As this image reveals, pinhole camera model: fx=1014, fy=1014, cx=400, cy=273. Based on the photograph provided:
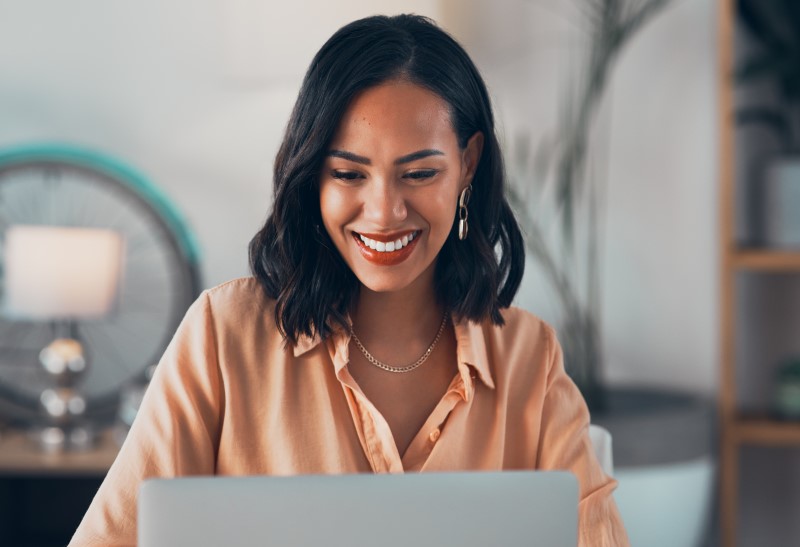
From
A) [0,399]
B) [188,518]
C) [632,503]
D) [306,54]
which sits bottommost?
[632,503]

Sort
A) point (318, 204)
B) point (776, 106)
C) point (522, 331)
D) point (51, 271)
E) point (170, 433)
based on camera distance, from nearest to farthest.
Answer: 1. point (170, 433)
2. point (318, 204)
3. point (522, 331)
4. point (51, 271)
5. point (776, 106)

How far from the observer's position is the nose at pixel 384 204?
127 cm

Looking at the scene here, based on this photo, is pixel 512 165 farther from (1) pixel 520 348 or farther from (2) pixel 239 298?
(2) pixel 239 298

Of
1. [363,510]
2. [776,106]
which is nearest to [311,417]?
[363,510]

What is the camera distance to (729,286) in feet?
8.48

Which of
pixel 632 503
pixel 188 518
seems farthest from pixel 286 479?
pixel 632 503

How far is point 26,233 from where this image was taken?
250cm

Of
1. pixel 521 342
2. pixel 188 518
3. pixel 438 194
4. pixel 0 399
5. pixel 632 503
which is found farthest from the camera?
pixel 0 399

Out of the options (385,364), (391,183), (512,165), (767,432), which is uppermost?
(512,165)

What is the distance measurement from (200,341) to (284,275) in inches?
5.8

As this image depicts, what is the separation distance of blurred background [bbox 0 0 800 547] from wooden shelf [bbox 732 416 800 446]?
0.11m

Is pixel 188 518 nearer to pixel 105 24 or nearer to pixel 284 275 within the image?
pixel 284 275

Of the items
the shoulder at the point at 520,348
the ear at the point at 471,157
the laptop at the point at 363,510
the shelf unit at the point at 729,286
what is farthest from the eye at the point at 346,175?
the shelf unit at the point at 729,286

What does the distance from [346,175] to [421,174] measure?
0.32 ft
